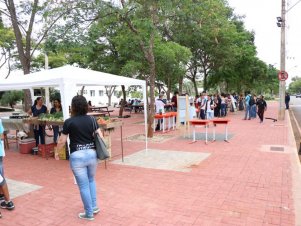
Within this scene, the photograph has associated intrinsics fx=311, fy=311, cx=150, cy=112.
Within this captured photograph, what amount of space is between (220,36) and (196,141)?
45.0ft

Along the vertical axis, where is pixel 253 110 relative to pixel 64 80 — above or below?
below

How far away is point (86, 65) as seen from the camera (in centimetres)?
2344

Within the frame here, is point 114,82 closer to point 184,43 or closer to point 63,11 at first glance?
point 63,11

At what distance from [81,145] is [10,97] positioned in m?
36.4

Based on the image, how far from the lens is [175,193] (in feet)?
18.2

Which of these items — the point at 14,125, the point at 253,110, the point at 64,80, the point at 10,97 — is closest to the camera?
the point at 64,80

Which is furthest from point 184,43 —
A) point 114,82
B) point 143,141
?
point 114,82

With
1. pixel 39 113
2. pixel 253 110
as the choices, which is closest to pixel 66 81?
→ pixel 39 113

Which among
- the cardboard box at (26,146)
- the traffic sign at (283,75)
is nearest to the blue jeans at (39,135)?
the cardboard box at (26,146)

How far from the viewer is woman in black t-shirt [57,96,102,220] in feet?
13.8

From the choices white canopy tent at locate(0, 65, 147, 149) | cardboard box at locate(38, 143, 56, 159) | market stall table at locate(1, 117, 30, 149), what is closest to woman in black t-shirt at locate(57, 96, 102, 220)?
white canopy tent at locate(0, 65, 147, 149)

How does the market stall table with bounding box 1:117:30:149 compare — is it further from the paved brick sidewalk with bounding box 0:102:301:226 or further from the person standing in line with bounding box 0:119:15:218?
the person standing in line with bounding box 0:119:15:218

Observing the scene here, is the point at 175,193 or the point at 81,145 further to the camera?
the point at 175,193

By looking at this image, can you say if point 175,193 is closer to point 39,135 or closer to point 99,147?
point 99,147
